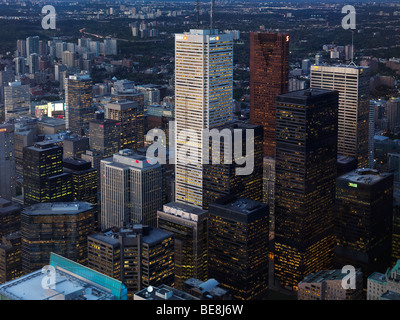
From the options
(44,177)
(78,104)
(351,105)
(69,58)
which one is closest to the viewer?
(44,177)

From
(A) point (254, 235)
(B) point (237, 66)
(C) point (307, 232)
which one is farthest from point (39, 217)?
(B) point (237, 66)

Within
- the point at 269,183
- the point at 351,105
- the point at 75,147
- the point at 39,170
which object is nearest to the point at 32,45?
the point at 75,147

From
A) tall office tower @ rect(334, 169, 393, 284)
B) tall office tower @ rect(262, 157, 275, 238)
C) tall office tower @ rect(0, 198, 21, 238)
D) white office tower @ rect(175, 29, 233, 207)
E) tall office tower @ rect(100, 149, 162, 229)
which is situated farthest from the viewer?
tall office tower @ rect(262, 157, 275, 238)

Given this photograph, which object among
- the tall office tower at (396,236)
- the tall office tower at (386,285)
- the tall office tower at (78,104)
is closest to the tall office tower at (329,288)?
the tall office tower at (386,285)

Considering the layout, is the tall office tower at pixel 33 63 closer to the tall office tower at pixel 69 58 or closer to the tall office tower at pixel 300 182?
the tall office tower at pixel 69 58

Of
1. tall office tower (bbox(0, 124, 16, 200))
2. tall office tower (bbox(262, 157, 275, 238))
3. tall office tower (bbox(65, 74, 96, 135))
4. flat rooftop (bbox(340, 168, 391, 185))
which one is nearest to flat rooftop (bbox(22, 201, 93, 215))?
tall office tower (bbox(262, 157, 275, 238))

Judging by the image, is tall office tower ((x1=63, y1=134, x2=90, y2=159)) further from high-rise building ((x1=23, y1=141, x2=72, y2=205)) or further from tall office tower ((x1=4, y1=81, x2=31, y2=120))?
tall office tower ((x1=4, y1=81, x2=31, y2=120))

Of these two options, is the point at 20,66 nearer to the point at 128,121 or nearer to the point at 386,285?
the point at 128,121
